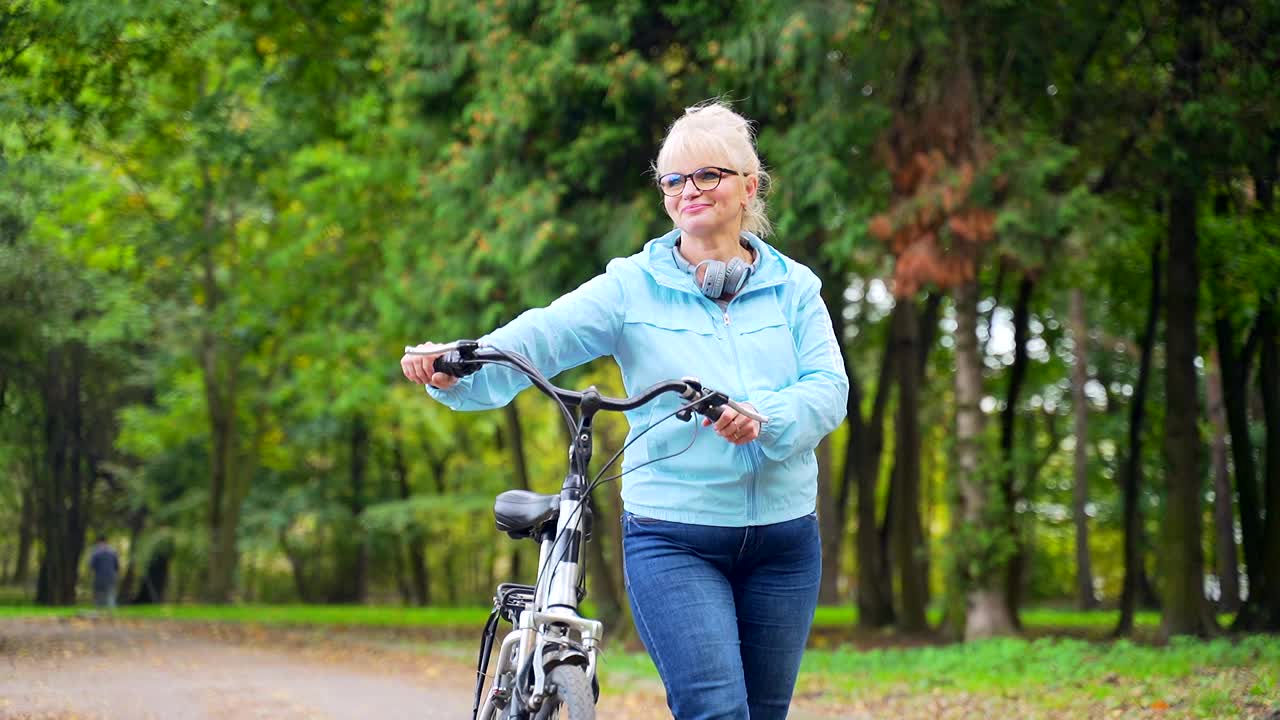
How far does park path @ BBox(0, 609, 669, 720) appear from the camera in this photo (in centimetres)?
1039

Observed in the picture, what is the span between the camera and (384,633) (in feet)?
72.7

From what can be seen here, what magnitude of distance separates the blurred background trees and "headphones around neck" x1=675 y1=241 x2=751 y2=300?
9928mm

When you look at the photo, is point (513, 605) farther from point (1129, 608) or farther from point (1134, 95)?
point (1129, 608)

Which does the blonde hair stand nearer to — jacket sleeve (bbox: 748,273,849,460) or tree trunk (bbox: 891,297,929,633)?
jacket sleeve (bbox: 748,273,849,460)

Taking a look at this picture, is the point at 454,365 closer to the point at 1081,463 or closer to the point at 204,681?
the point at 204,681

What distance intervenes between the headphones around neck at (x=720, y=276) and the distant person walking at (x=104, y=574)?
89.0ft

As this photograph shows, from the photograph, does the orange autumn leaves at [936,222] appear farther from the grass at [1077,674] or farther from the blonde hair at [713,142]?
the blonde hair at [713,142]

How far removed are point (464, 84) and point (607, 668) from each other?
652 cm

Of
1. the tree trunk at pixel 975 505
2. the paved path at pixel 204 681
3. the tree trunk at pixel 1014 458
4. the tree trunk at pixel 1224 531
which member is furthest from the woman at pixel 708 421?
the tree trunk at pixel 1224 531

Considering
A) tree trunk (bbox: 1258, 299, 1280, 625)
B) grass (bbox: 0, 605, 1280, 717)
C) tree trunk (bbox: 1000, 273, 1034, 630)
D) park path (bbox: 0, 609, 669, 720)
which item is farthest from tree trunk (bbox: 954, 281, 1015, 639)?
park path (bbox: 0, 609, 669, 720)

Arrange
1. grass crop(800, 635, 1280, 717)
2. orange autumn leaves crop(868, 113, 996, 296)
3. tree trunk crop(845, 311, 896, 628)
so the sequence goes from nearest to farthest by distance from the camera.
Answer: grass crop(800, 635, 1280, 717) < orange autumn leaves crop(868, 113, 996, 296) < tree trunk crop(845, 311, 896, 628)

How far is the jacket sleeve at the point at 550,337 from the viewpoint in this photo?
3.30 meters

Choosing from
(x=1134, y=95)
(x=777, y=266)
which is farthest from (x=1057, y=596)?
(x=777, y=266)

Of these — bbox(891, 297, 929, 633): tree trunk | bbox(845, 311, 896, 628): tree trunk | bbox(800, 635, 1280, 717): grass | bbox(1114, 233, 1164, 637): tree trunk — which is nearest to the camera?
bbox(800, 635, 1280, 717): grass
